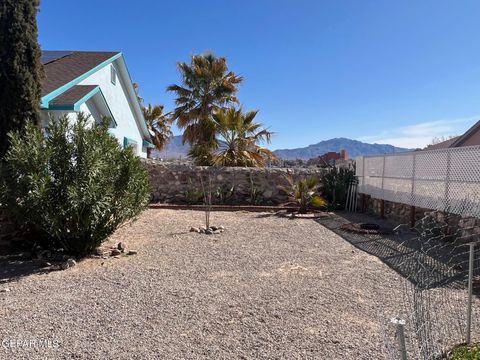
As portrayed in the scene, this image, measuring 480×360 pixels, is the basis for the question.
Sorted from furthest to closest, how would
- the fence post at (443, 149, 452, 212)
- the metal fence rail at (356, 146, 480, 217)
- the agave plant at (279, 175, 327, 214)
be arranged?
the agave plant at (279, 175, 327, 214), the fence post at (443, 149, 452, 212), the metal fence rail at (356, 146, 480, 217)

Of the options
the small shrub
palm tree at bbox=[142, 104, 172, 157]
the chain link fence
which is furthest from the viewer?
palm tree at bbox=[142, 104, 172, 157]

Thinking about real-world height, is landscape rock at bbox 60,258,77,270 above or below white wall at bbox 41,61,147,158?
below

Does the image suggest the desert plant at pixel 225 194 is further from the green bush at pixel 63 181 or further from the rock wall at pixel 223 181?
the green bush at pixel 63 181

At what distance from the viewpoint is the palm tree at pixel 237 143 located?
1478 centimetres

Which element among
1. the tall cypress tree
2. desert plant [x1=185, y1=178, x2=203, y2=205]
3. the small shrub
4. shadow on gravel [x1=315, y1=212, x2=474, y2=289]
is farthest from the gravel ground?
desert plant [x1=185, y1=178, x2=203, y2=205]

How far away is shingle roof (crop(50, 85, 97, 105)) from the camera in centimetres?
872

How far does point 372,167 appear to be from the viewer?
37.7ft

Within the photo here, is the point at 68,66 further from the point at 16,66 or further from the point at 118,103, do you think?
the point at 16,66

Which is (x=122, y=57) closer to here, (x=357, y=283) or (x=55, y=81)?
(x=55, y=81)

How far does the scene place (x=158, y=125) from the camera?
28.3 m

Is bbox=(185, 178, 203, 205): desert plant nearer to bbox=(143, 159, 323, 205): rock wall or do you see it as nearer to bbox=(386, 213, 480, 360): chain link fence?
bbox=(143, 159, 323, 205): rock wall

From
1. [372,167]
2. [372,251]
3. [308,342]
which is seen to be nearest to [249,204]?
[372,167]

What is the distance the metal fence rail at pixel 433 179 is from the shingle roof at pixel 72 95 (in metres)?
8.27

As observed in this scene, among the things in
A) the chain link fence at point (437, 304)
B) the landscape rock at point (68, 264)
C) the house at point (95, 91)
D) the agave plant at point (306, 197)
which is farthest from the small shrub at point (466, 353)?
the agave plant at point (306, 197)
